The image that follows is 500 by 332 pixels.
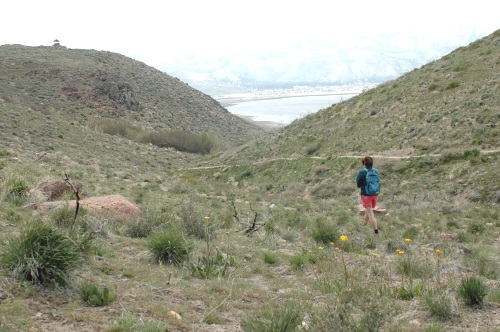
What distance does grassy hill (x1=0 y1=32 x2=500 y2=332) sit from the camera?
4.85 meters

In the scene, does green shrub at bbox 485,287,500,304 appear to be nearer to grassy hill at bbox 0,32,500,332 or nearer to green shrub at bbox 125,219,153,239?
grassy hill at bbox 0,32,500,332

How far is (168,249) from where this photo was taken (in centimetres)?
712

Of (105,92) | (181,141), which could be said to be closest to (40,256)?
(181,141)

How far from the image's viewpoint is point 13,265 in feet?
17.6

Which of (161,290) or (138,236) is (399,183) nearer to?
(138,236)

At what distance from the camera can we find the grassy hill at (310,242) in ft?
15.9

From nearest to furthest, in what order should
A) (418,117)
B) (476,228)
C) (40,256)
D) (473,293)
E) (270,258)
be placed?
(40,256) → (473,293) → (270,258) → (476,228) → (418,117)

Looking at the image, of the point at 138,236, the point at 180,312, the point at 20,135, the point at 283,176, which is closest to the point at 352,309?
the point at 180,312

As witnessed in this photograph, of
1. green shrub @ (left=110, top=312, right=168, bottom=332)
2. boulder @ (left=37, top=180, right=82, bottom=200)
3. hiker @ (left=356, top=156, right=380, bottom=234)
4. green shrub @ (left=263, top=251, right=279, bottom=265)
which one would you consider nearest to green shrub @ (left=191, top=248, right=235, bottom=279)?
green shrub @ (left=263, top=251, right=279, bottom=265)

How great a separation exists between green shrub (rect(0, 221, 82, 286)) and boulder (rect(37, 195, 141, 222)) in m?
3.89

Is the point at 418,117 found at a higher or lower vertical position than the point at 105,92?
lower

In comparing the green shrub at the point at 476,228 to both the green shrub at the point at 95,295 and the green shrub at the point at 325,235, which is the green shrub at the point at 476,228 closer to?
the green shrub at the point at 325,235

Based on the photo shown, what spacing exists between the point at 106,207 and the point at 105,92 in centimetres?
6502

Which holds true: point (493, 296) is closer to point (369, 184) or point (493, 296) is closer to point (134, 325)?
point (134, 325)
